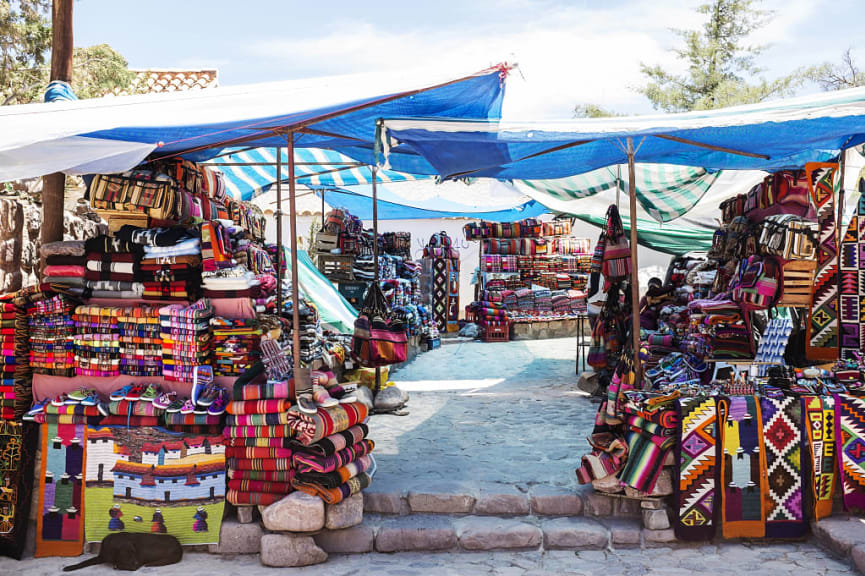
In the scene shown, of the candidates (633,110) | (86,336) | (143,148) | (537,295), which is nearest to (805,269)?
(143,148)

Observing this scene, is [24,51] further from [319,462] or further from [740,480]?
[740,480]

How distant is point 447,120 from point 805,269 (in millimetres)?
2707

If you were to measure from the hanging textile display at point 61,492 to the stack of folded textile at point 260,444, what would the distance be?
89cm

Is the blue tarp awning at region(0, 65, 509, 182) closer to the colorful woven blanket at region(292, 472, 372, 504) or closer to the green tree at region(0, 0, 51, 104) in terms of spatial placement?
the colorful woven blanket at region(292, 472, 372, 504)

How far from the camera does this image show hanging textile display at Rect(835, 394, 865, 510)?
149 inches

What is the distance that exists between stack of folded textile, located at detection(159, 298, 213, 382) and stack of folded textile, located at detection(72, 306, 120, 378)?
31cm

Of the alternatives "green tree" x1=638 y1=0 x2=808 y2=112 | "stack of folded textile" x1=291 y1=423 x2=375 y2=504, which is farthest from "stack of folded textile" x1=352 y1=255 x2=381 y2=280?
"green tree" x1=638 y1=0 x2=808 y2=112

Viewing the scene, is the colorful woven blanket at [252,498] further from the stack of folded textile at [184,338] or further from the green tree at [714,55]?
the green tree at [714,55]

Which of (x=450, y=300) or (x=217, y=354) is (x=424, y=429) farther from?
(x=450, y=300)

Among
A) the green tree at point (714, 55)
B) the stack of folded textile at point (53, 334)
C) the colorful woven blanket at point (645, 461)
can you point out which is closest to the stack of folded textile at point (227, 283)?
the stack of folded textile at point (53, 334)

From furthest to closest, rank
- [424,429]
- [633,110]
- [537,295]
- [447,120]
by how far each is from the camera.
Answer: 1. [633,110]
2. [537,295]
3. [424,429]
4. [447,120]

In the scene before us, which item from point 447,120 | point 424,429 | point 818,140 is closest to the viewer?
point 447,120

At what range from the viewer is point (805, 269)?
4.55 metres

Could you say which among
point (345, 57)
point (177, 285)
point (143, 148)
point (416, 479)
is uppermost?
point (345, 57)
